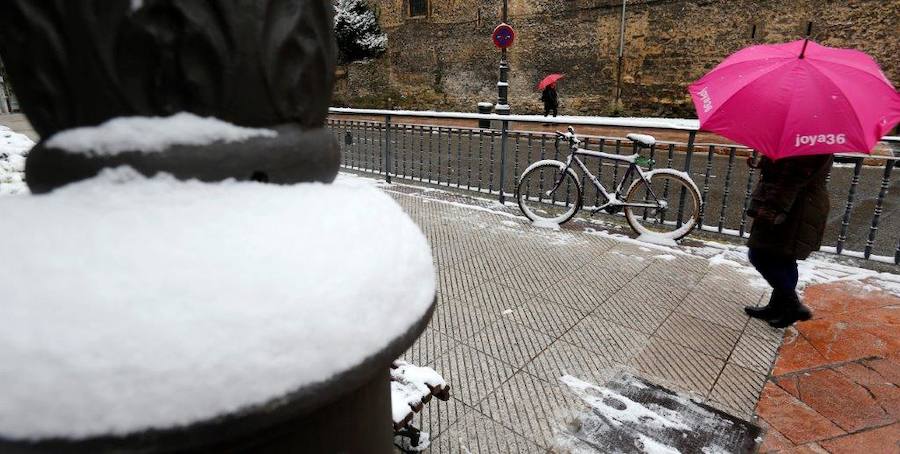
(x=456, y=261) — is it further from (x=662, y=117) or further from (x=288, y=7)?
(x=662, y=117)

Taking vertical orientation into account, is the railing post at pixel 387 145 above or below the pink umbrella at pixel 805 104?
below

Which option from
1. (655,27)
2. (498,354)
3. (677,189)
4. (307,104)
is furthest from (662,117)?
(307,104)

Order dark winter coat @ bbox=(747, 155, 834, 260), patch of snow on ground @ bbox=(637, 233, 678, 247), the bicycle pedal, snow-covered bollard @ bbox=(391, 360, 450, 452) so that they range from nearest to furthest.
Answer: snow-covered bollard @ bbox=(391, 360, 450, 452)
dark winter coat @ bbox=(747, 155, 834, 260)
patch of snow on ground @ bbox=(637, 233, 678, 247)
the bicycle pedal

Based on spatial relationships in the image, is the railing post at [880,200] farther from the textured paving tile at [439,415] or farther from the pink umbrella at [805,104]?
the textured paving tile at [439,415]

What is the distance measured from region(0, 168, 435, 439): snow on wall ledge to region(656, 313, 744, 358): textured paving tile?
8.92 ft

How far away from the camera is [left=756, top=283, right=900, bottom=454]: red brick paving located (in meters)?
2.34

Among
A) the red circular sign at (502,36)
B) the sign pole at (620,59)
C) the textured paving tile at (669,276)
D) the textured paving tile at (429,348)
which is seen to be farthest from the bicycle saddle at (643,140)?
the sign pole at (620,59)

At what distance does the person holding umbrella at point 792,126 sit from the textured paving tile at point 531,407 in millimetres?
1868

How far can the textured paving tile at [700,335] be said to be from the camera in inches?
122

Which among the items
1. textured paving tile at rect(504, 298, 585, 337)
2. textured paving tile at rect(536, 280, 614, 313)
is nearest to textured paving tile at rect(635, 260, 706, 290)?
textured paving tile at rect(536, 280, 614, 313)

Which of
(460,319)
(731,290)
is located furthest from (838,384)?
(460,319)

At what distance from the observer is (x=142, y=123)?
0.92 meters

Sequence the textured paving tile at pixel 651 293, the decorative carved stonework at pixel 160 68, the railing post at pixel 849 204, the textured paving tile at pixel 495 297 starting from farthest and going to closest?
the railing post at pixel 849 204, the textured paving tile at pixel 651 293, the textured paving tile at pixel 495 297, the decorative carved stonework at pixel 160 68

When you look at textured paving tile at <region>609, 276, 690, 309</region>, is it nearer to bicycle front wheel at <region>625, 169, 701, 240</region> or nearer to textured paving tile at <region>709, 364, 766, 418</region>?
textured paving tile at <region>709, 364, 766, 418</region>
